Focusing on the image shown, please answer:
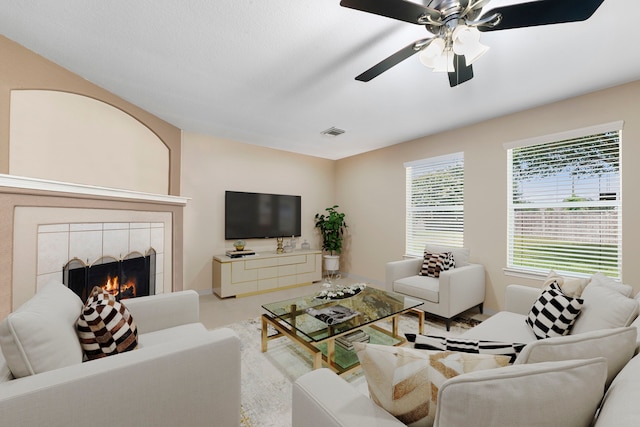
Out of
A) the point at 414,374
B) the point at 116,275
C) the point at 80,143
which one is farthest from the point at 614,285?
the point at 80,143

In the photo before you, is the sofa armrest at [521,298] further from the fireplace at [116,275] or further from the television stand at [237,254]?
the fireplace at [116,275]

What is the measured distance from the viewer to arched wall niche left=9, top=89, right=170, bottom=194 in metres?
1.97

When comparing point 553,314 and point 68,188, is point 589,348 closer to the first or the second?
point 553,314

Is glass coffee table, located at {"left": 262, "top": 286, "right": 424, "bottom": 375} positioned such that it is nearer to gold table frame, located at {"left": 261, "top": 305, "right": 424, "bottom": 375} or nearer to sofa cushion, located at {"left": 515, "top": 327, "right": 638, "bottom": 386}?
gold table frame, located at {"left": 261, "top": 305, "right": 424, "bottom": 375}

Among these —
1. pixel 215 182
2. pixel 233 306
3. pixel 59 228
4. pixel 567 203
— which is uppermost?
pixel 215 182

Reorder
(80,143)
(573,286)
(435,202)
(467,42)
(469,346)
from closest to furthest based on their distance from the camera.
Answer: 1. (469,346)
2. (467,42)
3. (573,286)
4. (80,143)
5. (435,202)

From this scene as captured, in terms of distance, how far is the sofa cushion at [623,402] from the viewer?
54 cm

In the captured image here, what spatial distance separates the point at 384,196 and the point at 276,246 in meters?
2.18

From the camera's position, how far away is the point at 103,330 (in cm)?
131

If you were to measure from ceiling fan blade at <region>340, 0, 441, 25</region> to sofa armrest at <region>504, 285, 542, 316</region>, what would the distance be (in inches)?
85.5

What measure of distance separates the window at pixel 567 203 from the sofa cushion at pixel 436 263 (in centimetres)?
66

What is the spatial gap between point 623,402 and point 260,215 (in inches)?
175

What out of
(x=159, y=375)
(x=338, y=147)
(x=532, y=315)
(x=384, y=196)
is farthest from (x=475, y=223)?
(x=159, y=375)

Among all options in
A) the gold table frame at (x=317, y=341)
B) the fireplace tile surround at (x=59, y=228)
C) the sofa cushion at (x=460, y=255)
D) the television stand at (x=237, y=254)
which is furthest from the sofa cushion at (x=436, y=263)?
the fireplace tile surround at (x=59, y=228)
